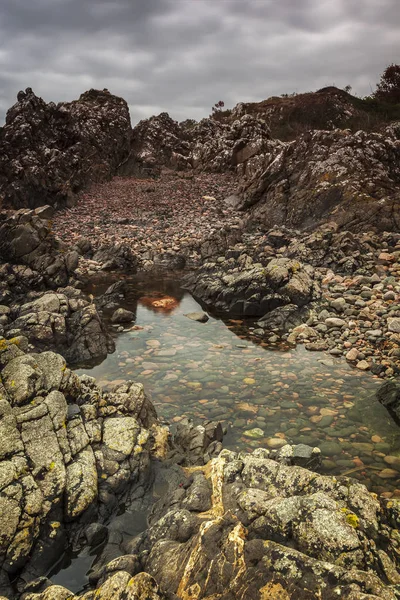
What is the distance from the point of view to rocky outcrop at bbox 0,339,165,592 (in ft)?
16.3

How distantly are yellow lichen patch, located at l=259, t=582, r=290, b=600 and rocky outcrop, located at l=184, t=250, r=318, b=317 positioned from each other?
11583mm

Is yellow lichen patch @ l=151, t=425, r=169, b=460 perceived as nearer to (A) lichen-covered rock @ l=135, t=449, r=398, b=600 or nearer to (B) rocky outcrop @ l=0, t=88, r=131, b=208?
(A) lichen-covered rock @ l=135, t=449, r=398, b=600

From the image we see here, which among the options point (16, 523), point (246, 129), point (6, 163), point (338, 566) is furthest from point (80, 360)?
point (246, 129)

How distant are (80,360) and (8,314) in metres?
3.17

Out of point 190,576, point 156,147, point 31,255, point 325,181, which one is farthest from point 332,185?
point 156,147

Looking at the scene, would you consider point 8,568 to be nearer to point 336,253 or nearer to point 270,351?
point 270,351

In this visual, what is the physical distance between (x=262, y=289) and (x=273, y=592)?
12513 mm

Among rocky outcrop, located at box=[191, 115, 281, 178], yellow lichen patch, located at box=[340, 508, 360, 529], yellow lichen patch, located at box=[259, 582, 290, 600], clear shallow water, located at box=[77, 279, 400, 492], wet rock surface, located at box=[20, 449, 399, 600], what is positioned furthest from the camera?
rocky outcrop, located at box=[191, 115, 281, 178]

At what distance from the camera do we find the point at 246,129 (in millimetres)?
41562

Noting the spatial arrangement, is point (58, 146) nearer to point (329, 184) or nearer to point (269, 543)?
point (329, 184)

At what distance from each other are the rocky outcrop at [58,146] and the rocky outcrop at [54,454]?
3001cm

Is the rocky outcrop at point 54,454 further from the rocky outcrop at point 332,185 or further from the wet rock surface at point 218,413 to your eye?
the rocky outcrop at point 332,185

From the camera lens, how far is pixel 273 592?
11.0 feet

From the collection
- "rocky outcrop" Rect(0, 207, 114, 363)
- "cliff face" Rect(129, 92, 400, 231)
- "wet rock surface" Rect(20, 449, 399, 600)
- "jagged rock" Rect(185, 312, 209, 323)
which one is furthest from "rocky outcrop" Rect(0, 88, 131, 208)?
"wet rock surface" Rect(20, 449, 399, 600)
